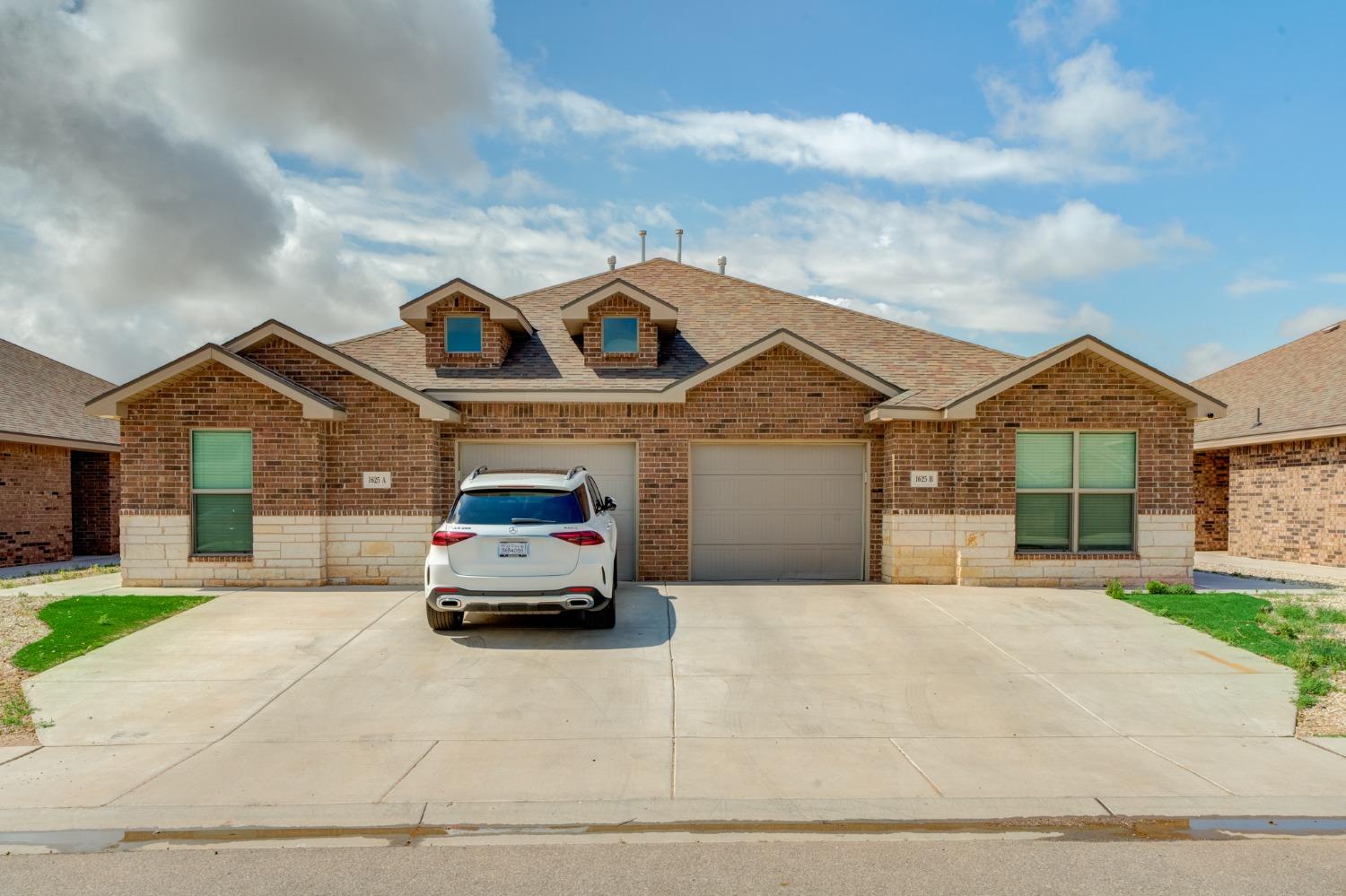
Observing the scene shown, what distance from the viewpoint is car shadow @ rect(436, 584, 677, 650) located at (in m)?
9.13

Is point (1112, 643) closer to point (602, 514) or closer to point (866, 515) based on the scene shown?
point (866, 515)

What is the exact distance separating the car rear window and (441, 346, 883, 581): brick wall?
393 centimetres

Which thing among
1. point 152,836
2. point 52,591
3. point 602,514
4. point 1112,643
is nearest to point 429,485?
point 602,514

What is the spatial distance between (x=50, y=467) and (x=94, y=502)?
218cm

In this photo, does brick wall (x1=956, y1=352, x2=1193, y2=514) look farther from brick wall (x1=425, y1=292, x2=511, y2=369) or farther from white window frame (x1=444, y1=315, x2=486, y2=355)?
white window frame (x1=444, y1=315, x2=486, y2=355)

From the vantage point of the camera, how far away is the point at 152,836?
4875 mm

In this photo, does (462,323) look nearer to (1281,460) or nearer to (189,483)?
(189,483)

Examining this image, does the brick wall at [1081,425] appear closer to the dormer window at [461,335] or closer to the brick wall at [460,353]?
the brick wall at [460,353]

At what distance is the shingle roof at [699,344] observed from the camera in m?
14.0

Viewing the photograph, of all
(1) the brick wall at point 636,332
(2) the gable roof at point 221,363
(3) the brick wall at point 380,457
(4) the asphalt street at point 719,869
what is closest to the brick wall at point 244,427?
(2) the gable roof at point 221,363

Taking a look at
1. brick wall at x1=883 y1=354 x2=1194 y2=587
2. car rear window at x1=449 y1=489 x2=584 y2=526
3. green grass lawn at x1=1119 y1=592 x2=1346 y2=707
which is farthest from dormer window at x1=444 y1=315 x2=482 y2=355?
green grass lawn at x1=1119 y1=592 x2=1346 y2=707

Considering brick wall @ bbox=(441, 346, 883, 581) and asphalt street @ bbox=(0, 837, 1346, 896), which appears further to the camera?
brick wall @ bbox=(441, 346, 883, 581)

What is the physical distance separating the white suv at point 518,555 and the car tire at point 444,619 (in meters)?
0.27

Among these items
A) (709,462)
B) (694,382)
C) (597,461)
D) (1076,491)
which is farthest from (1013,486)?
(597,461)
